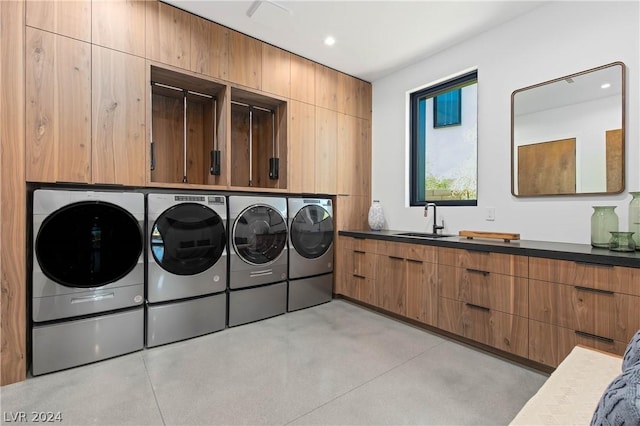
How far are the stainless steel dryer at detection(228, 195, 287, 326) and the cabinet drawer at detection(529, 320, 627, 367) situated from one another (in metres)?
2.11

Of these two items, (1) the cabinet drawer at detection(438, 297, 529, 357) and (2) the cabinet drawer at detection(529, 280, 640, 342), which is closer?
(2) the cabinet drawer at detection(529, 280, 640, 342)

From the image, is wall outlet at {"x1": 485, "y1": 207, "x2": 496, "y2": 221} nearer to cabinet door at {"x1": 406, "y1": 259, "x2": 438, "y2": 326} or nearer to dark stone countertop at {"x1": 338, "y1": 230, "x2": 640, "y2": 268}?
dark stone countertop at {"x1": 338, "y1": 230, "x2": 640, "y2": 268}

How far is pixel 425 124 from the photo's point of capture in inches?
144

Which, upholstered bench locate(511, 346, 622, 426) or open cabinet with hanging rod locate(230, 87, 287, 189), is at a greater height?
open cabinet with hanging rod locate(230, 87, 287, 189)

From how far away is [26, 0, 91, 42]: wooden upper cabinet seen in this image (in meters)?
1.94

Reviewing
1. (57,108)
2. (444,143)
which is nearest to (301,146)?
(444,143)

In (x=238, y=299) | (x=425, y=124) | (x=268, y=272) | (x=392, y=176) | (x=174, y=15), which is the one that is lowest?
(x=238, y=299)

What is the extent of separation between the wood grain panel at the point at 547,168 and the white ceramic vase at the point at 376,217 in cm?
146

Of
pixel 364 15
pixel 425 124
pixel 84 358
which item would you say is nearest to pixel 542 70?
pixel 425 124

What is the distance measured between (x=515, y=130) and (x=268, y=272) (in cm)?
259

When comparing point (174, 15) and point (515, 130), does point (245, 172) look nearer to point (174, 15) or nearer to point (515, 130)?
point (174, 15)

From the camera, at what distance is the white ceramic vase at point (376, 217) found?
12.0ft

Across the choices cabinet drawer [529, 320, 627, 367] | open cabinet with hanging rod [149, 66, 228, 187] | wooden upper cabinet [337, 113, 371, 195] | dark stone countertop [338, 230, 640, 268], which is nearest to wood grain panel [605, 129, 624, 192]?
dark stone countertop [338, 230, 640, 268]

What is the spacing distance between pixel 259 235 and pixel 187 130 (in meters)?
1.36
